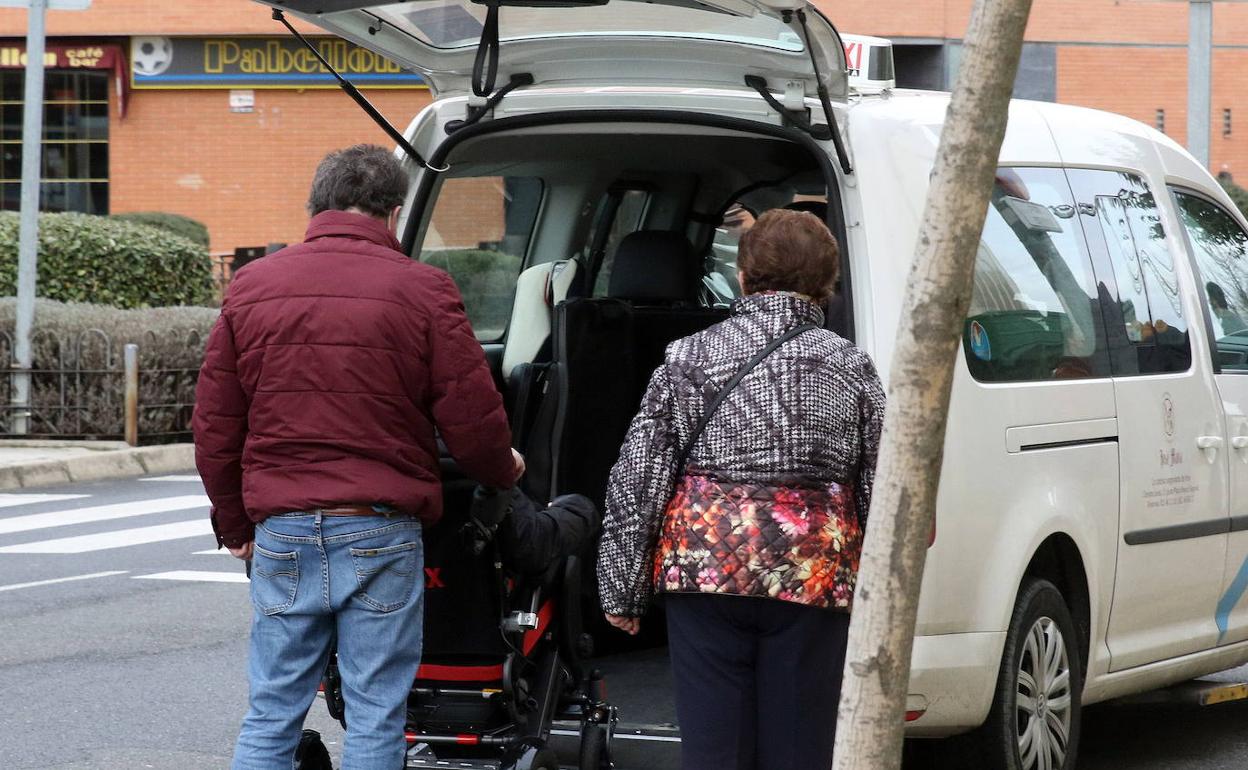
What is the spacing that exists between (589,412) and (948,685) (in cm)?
146

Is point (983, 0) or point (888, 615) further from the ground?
point (983, 0)

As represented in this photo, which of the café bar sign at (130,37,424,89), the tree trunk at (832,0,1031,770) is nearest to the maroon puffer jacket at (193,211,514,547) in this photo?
the tree trunk at (832,0,1031,770)

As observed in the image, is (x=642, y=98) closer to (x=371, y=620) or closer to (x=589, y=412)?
(x=589, y=412)

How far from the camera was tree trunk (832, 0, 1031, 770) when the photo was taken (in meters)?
3.00

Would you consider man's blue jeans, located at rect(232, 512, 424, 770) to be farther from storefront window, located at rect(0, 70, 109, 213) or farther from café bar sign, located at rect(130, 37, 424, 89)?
storefront window, located at rect(0, 70, 109, 213)

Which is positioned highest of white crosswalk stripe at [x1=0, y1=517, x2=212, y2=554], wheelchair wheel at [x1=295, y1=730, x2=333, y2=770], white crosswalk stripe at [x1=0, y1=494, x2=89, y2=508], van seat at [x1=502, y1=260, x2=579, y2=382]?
van seat at [x1=502, y1=260, x2=579, y2=382]

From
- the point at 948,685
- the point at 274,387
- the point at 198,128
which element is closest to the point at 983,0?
the point at 274,387

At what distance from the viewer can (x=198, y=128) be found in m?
31.0

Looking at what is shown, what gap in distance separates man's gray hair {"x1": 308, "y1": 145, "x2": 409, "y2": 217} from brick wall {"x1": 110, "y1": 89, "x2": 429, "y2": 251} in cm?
2680

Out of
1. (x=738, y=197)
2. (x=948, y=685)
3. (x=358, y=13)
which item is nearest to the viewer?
(x=948, y=685)

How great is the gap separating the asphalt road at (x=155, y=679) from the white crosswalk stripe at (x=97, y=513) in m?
0.48

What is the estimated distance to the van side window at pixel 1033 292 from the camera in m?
5.02

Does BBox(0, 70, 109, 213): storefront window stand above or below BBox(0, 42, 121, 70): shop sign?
below

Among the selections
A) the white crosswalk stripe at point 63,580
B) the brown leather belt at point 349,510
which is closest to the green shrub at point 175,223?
the white crosswalk stripe at point 63,580
